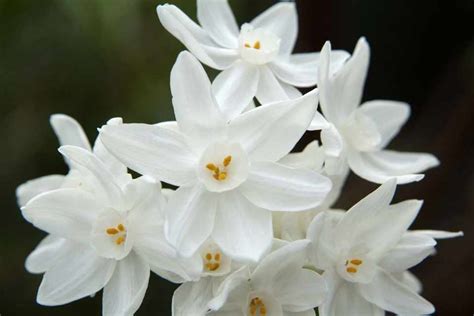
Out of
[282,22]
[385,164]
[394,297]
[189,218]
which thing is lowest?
[394,297]

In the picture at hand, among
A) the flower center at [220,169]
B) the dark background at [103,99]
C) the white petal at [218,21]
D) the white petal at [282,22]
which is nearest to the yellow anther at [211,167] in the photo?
the flower center at [220,169]

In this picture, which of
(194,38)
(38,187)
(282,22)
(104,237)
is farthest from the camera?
(282,22)

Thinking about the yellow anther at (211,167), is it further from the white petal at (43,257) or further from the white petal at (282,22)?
the white petal at (282,22)

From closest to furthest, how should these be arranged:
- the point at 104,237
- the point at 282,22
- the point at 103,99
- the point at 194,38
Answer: the point at 104,237 → the point at 194,38 → the point at 282,22 → the point at 103,99

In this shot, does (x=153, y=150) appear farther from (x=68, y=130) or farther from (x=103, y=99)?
(x=103, y=99)

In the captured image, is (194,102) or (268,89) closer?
(194,102)

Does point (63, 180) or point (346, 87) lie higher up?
point (346, 87)

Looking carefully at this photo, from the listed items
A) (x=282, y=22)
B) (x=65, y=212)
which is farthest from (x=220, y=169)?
(x=282, y=22)

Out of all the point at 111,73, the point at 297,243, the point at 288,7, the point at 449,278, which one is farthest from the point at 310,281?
the point at 449,278
